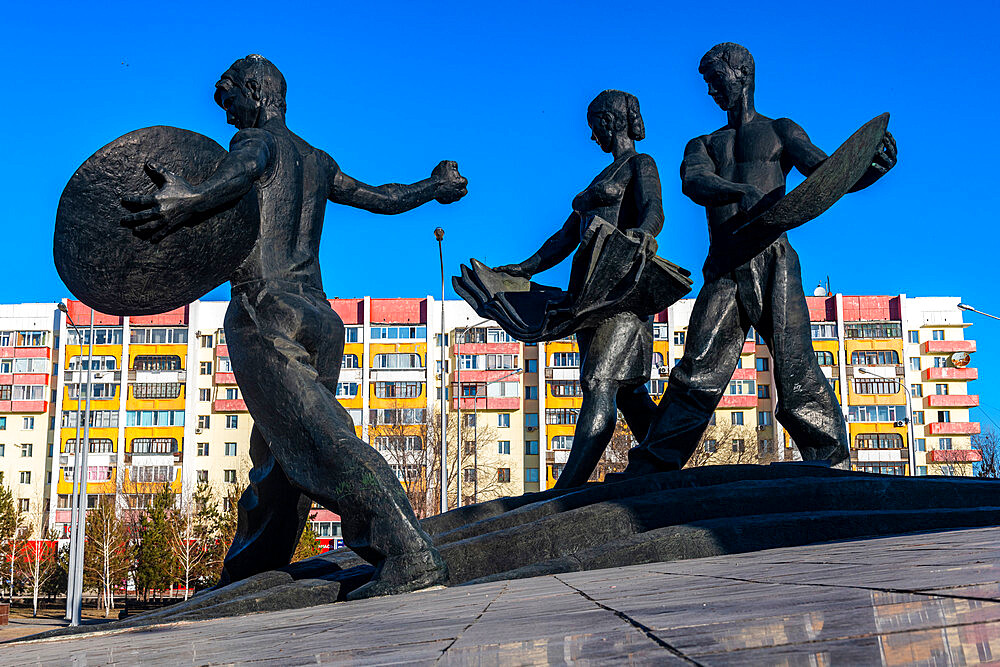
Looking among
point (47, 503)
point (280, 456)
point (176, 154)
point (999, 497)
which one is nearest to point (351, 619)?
point (280, 456)

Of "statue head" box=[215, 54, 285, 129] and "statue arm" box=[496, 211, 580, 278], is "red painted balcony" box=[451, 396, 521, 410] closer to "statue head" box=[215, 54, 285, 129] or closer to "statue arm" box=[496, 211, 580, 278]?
"statue arm" box=[496, 211, 580, 278]

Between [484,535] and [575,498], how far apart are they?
73cm

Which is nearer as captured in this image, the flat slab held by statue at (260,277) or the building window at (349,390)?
the flat slab held by statue at (260,277)

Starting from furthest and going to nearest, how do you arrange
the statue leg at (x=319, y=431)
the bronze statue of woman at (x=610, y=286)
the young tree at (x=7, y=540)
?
the young tree at (x=7, y=540) < the bronze statue of woman at (x=610, y=286) < the statue leg at (x=319, y=431)

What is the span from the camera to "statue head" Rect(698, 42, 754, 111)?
7.70m

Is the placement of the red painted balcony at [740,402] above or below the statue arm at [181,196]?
above

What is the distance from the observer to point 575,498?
20.3 ft

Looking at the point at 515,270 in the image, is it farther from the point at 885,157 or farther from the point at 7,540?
the point at 7,540

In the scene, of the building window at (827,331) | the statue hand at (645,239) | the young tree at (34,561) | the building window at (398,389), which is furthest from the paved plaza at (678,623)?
the building window at (827,331)

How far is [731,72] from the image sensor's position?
303 inches

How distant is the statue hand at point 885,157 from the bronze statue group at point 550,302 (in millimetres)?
11

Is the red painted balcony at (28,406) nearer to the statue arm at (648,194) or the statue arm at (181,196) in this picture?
the statue arm at (648,194)

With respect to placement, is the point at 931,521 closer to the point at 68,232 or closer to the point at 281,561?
the point at 281,561

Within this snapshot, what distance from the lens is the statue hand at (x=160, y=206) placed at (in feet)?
15.8
